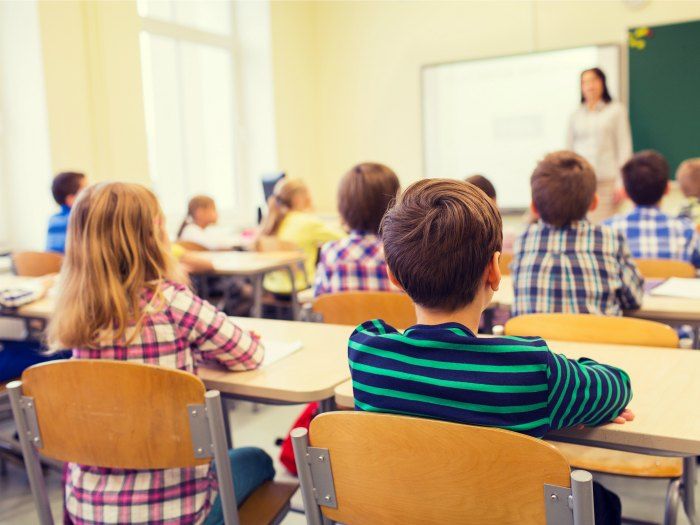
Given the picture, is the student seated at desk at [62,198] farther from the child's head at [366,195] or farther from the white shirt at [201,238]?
the child's head at [366,195]

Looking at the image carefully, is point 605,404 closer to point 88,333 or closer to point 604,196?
point 88,333

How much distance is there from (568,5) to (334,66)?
217 cm

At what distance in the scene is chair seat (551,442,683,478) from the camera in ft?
5.44

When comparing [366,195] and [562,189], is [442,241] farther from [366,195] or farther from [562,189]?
[366,195]

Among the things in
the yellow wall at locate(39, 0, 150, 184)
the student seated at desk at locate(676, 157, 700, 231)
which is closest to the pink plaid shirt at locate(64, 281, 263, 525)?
the student seated at desk at locate(676, 157, 700, 231)

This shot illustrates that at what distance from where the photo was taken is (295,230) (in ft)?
14.1

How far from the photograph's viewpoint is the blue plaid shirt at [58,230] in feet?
12.2

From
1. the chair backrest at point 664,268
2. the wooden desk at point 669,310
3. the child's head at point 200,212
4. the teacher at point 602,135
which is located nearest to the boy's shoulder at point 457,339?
the wooden desk at point 669,310

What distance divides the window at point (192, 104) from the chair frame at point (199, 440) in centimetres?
401

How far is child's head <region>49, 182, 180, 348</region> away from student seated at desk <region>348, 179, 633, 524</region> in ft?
2.05

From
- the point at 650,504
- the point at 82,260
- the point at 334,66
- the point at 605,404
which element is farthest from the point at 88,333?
the point at 334,66

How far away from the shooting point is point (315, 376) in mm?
1618

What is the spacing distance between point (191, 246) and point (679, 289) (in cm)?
284

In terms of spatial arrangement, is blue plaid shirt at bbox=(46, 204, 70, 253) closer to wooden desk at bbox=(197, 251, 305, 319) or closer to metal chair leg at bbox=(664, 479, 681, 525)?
wooden desk at bbox=(197, 251, 305, 319)
